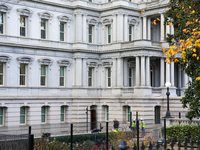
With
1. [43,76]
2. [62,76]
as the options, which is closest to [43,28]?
[43,76]

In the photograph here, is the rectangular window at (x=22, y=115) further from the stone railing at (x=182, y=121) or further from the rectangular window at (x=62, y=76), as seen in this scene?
the stone railing at (x=182, y=121)

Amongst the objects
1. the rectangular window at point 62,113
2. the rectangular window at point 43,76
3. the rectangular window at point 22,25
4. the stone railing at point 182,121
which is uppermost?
the rectangular window at point 22,25

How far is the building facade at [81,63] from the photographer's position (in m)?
38.8

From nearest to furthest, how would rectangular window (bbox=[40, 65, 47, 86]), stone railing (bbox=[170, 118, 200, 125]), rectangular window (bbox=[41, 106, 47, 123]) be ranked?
stone railing (bbox=[170, 118, 200, 125])
rectangular window (bbox=[41, 106, 47, 123])
rectangular window (bbox=[40, 65, 47, 86])

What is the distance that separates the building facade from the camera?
38781 mm

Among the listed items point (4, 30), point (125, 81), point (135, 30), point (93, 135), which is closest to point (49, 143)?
point (93, 135)

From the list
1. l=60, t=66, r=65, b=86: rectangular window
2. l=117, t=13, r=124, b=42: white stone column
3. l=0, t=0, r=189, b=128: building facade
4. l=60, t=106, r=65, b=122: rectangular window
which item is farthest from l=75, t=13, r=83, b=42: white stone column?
l=60, t=106, r=65, b=122: rectangular window

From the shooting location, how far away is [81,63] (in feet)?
144

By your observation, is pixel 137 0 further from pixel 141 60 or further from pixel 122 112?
pixel 122 112

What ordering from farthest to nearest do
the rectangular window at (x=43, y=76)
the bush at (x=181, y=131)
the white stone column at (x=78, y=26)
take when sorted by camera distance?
the white stone column at (x=78, y=26) → the rectangular window at (x=43, y=76) → the bush at (x=181, y=131)

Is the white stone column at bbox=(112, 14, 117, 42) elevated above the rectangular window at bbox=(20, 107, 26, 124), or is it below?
above

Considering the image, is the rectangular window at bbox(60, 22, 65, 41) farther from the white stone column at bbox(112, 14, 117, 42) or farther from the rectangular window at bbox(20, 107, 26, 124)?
the rectangular window at bbox(20, 107, 26, 124)

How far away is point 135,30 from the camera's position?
46.6 m

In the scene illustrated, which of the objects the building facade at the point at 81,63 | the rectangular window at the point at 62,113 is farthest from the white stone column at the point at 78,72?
the rectangular window at the point at 62,113
